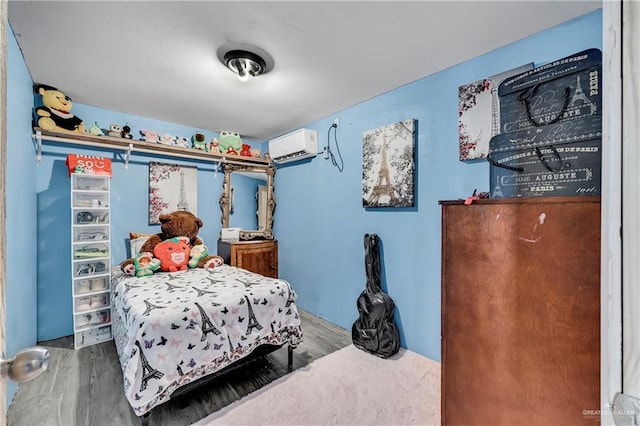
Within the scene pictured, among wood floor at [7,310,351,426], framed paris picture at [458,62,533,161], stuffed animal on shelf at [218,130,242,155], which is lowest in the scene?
wood floor at [7,310,351,426]

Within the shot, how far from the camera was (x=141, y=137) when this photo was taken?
3029mm

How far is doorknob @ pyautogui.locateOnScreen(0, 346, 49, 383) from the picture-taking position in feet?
1.52

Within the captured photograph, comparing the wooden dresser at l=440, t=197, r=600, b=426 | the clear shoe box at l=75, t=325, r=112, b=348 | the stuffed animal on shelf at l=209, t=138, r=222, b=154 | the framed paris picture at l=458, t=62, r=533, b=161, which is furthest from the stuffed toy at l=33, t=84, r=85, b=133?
the framed paris picture at l=458, t=62, r=533, b=161

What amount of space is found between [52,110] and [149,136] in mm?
768

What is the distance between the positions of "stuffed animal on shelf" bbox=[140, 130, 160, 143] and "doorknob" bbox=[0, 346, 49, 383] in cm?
303

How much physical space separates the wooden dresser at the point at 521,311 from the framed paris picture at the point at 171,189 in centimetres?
310

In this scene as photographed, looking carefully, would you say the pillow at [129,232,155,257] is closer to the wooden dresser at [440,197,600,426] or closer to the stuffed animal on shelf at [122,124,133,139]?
the stuffed animal on shelf at [122,124,133,139]

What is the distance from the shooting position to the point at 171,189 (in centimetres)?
323

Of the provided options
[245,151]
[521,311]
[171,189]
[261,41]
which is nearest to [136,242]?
[171,189]

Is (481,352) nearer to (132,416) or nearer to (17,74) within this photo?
(132,416)

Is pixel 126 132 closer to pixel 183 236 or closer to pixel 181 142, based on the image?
pixel 181 142

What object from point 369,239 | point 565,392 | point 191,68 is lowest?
point 565,392

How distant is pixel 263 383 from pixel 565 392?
1736 millimetres
